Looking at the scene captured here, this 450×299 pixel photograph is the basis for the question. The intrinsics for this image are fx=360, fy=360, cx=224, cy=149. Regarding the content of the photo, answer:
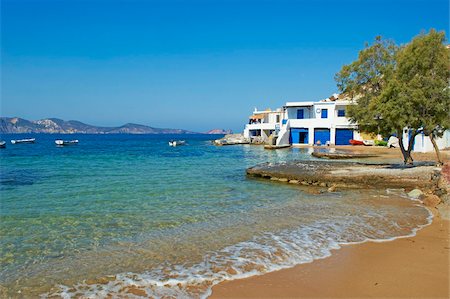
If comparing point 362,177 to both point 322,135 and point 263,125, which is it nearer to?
point 322,135

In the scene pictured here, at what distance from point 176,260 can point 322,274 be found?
3.02m

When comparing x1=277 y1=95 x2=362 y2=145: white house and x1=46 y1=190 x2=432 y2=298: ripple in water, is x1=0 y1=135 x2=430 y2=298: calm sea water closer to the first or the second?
x1=46 y1=190 x2=432 y2=298: ripple in water

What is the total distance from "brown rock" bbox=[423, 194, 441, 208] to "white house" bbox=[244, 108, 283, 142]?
5305 centimetres

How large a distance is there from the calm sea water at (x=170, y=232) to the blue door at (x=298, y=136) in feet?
151

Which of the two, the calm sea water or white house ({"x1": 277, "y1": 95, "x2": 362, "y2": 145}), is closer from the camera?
the calm sea water

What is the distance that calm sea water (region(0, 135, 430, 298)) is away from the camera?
677 centimetres

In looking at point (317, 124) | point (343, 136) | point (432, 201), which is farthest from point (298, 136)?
point (432, 201)

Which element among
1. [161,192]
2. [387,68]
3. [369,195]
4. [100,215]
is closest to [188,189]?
[161,192]

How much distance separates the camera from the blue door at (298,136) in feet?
204

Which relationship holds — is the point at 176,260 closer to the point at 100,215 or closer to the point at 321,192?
the point at 100,215

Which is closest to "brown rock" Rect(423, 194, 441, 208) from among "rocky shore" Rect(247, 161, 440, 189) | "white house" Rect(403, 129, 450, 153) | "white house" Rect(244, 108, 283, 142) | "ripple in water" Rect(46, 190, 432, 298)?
"ripple in water" Rect(46, 190, 432, 298)

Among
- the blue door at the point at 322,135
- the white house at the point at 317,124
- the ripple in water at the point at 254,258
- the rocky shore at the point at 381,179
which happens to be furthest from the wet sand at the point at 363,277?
the blue door at the point at 322,135

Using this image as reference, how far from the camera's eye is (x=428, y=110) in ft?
62.6

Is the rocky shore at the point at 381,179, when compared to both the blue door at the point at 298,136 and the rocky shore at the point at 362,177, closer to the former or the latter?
the rocky shore at the point at 362,177
